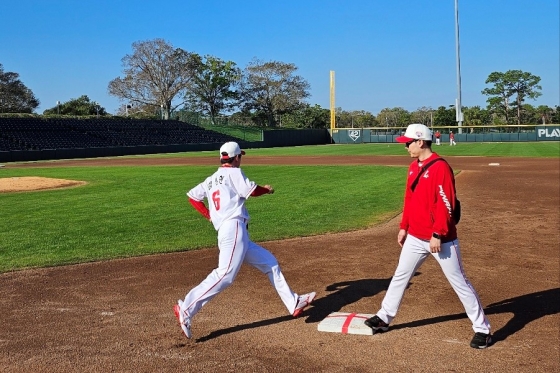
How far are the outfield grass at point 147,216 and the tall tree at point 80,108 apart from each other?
62.1 meters

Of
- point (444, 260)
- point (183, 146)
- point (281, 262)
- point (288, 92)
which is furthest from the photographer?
point (288, 92)

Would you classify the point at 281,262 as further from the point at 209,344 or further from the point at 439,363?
the point at 439,363

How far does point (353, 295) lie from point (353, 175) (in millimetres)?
16154

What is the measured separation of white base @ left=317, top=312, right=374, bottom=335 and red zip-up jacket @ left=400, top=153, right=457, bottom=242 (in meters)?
1.00

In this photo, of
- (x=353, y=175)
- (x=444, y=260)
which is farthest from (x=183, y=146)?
(x=444, y=260)

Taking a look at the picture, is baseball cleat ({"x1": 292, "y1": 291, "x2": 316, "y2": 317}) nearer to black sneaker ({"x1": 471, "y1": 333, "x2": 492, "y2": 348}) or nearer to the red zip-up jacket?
the red zip-up jacket

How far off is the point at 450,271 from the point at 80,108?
80.1 metres

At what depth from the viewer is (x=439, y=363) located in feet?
13.8

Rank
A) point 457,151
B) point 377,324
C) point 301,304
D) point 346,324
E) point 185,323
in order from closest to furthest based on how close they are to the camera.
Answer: point 185,323, point 377,324, point 346,324, point 301,304, point 457,151

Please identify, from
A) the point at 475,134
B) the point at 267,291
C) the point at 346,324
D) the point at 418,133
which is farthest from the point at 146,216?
the point at 475,134

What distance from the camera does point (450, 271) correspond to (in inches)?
Result: 179

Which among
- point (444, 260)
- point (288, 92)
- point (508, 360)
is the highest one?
point (288, 92)

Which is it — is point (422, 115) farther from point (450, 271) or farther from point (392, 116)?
point (450, 271)

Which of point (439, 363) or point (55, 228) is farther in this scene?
point (55, 228)
